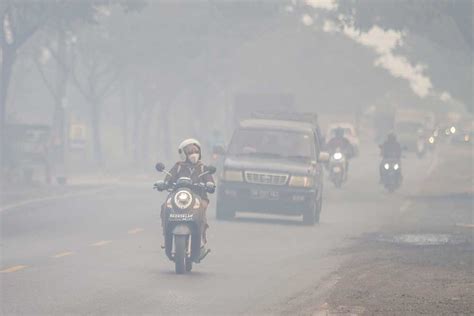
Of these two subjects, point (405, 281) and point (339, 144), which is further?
point (339, 144)

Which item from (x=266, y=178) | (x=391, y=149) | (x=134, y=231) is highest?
(x=391, y=149)

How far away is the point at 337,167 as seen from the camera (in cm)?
4369

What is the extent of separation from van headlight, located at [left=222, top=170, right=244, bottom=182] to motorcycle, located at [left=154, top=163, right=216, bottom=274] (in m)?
9.99

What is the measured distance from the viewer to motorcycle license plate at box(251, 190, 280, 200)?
86.0 ft

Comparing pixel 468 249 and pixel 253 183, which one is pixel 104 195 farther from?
pixel 468 249

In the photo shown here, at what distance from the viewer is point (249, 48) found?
9812 cm

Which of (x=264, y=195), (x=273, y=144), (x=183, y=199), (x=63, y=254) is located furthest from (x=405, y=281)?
(x=273, y=144)

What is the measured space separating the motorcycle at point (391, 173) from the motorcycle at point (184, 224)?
24.9 metres

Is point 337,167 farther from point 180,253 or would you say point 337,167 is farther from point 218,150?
point 180,253

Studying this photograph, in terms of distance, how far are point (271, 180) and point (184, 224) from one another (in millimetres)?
10344

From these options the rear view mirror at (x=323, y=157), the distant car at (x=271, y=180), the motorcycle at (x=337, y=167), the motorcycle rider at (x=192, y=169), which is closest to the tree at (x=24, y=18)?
the motorcycle at (x=337, y=167)

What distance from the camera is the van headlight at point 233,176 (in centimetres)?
2645

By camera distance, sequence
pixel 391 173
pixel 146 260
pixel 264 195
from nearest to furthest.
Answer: pixel 146 260 < pixel 264 195 < pixel 391 173

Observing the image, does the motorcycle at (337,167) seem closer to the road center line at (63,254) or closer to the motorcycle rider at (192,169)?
the road center line at (63,254)
